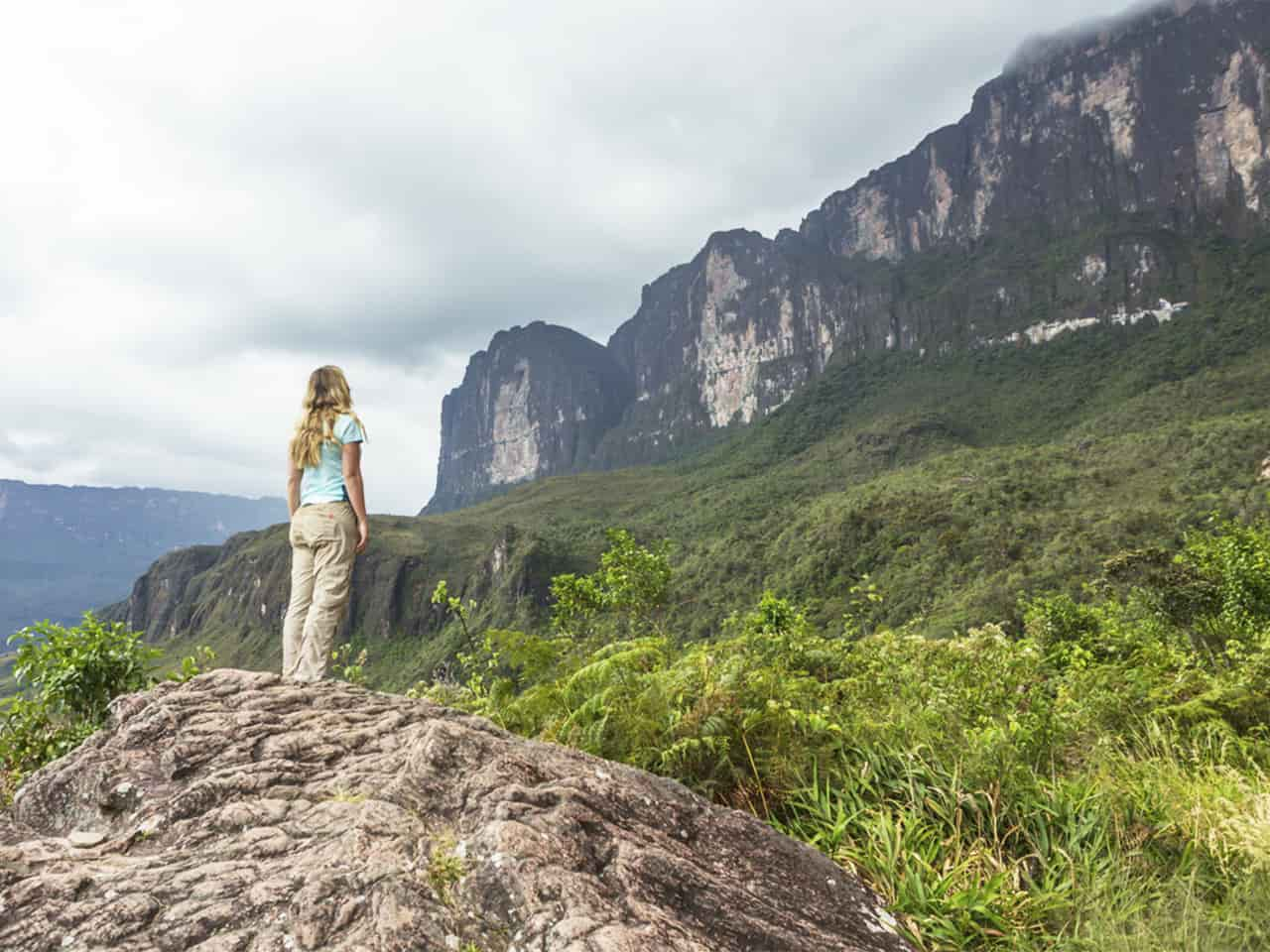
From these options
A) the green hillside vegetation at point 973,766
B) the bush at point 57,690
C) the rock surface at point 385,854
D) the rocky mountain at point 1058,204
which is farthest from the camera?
the rocky mountain at point 1058,204

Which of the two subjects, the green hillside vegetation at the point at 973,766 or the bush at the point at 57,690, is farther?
the bush at the point at 57,690

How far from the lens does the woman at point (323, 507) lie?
185 inches

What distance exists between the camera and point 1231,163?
120000 mm

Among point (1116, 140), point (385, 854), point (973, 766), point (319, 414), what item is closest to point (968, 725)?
point (973, 766)

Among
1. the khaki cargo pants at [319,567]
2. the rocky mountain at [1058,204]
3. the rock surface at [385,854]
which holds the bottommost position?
the rock surface at [385,854]

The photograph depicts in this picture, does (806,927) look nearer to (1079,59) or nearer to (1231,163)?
(1231,163)

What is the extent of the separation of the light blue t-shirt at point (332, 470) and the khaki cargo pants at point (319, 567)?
0.07m

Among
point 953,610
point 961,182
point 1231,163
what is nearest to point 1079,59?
point 961,182

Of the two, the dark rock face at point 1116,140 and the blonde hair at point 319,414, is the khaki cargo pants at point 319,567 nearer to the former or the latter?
the blonde hair at point 319,414

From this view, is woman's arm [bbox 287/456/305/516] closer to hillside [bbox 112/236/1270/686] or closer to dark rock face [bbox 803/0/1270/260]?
hillside [bbox 112/236/1270/686]

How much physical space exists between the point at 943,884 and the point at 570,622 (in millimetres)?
5552

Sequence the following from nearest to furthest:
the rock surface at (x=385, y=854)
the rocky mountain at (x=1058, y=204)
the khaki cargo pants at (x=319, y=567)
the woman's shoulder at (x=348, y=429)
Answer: the rock surface at (x=385, y=854) → the khaki cargo pants at (x=319, y=567) → the woman's shoulder at (x=348, y=429) → the rocky mountain at (x=1058, y=204)

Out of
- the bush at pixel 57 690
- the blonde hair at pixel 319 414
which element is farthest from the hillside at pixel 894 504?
the bush at pixel 57 690

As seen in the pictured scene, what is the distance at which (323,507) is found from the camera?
4.75 metres
